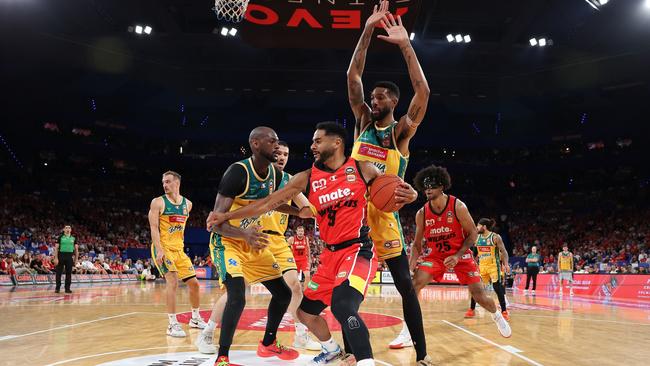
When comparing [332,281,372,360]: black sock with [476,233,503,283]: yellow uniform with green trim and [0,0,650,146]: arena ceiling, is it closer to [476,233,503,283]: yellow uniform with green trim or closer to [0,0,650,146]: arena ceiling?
[476,233,503,283]: yellow uniform with green trim

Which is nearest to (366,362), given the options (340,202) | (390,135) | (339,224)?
(339,224)

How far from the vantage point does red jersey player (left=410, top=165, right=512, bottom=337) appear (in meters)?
6.91

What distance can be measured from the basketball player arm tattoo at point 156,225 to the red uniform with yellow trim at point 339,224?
157 inches

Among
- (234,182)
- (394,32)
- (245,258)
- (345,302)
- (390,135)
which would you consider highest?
(394,32)

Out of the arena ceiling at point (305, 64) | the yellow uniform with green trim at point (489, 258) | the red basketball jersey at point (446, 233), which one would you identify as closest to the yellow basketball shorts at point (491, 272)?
the yellow uniform with green trim at point (489, 258)

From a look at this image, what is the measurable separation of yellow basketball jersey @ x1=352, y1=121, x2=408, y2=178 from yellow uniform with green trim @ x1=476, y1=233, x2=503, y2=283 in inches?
288

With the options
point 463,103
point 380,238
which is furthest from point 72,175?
point 380,238

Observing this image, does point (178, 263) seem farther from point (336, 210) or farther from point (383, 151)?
point (336, 210)

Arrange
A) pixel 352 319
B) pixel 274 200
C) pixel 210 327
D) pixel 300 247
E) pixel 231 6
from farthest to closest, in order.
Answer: pixel 300 247 → pixel 231 6 → pixel 210 327 → pixel 274 200 → pixel 352 319

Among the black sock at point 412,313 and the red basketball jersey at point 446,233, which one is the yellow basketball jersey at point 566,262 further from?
the black sock at point 412,313

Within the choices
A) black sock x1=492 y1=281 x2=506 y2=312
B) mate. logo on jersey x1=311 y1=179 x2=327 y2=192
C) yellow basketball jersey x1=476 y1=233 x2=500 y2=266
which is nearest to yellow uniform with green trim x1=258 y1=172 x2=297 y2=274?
mate. logo on jersey x1=311 y1=179 x2=327 y2=192

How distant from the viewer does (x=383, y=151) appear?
5.44m

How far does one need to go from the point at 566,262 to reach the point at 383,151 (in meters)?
16.9

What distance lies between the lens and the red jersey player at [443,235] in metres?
6.91
